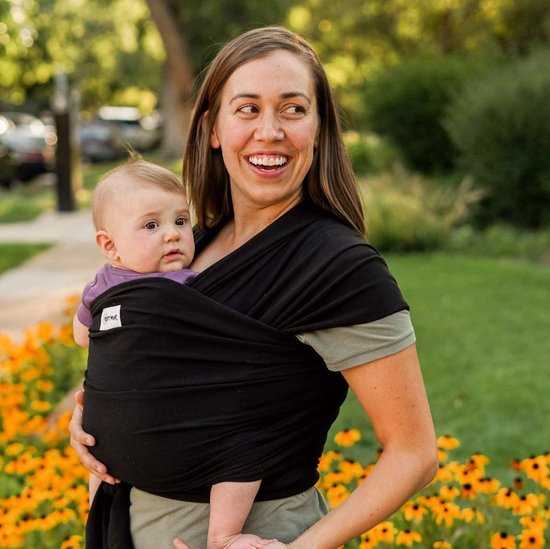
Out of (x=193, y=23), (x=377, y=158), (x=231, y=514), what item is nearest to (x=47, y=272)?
(x=377, y=158)

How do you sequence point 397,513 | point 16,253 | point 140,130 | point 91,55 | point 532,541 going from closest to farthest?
point 532,541 < point 397,513 < point 16,253 < point 140,130 < point 91,55

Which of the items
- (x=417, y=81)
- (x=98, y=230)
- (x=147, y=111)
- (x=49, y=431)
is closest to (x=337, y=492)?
(x=98, y=230)

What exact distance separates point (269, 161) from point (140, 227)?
12.4 inches

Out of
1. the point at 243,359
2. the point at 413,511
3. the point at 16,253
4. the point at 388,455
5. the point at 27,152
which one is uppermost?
the point at 243,359

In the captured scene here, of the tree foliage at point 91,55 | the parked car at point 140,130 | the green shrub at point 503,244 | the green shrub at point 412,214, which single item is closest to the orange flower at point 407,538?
the green shrub at point 412,214

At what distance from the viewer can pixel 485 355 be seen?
690 centimetres

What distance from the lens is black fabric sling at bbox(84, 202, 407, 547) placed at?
1.78 meters

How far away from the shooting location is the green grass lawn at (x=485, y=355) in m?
5.43

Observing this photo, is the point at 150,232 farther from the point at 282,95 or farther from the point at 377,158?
the point at 377,158

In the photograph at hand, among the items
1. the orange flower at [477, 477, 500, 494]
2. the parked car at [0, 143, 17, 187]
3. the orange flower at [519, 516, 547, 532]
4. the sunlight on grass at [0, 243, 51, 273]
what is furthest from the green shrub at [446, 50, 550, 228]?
the parked car at [0, 143, 17, 187]

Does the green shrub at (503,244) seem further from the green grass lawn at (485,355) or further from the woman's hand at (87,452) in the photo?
the woman's hand at (87,452)

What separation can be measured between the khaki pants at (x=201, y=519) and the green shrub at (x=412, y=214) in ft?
29.9

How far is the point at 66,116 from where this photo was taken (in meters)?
18.4

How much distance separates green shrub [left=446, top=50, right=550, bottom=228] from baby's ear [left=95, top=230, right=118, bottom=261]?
11965 mm
